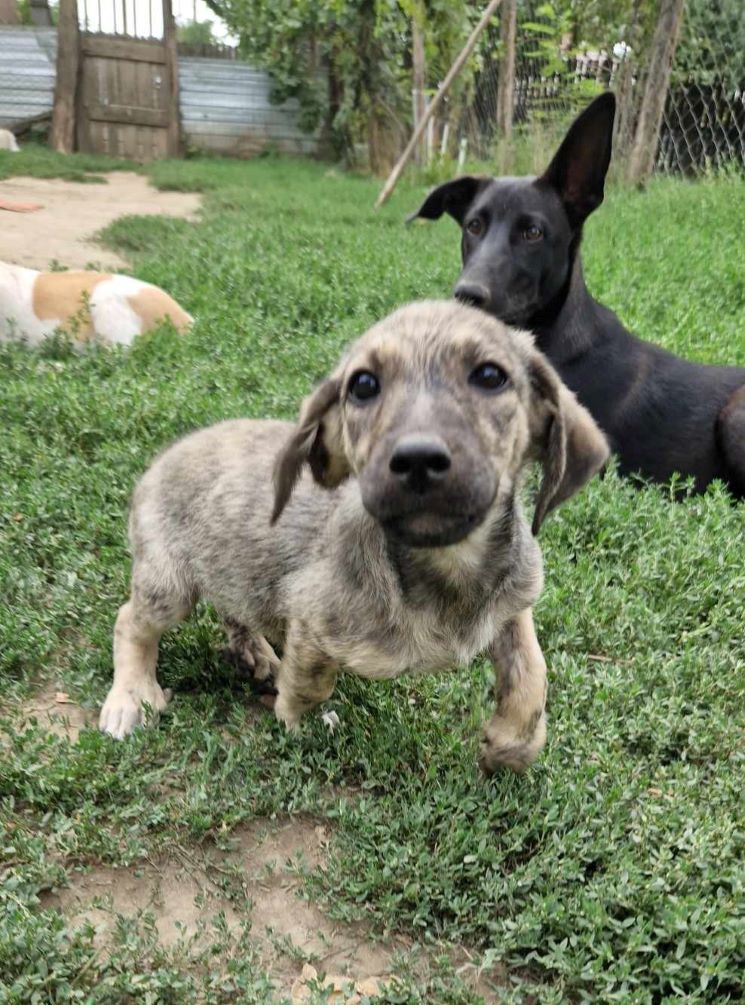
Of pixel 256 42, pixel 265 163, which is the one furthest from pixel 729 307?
pixel 256 42

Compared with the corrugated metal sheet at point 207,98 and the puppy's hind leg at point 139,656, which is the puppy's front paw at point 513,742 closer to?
the puppy's hind leg at point 139,656

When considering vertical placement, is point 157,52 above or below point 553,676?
above

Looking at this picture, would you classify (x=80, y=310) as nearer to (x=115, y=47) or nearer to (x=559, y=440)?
(x=559, y=440)

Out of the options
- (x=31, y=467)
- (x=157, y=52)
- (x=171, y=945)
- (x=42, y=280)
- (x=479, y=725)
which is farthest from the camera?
(x=157, y=52)

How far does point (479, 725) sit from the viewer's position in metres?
3.18

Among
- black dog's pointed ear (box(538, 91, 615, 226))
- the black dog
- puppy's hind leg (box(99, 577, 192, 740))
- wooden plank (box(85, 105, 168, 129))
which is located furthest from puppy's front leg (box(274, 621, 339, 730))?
wooden plank (box(85, 105, 168, 129))

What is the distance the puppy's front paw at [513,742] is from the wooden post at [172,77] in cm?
1995

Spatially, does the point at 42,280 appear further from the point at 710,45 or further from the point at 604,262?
the point at 710,45

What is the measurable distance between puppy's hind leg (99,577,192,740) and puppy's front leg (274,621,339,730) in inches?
19.0

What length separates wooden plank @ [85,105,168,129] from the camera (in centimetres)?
1955

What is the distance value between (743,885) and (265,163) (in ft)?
64.9

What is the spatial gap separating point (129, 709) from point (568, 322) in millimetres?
3298

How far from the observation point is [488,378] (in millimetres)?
2578

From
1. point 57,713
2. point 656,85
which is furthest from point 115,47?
point 57,713
